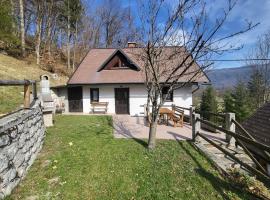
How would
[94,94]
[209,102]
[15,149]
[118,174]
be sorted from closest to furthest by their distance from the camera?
[15,149] < [118,174] < [94,94] < [209,102]

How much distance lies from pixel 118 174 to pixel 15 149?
2.16 m

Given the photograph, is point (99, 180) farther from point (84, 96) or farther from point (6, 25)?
point (6, 25)

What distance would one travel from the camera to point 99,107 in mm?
18641

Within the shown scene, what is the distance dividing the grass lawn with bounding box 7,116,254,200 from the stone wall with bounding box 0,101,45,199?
8.6 inches

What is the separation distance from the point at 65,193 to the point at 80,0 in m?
29.8

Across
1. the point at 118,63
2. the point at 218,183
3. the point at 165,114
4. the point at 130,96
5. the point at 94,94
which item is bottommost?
the point at 218,183

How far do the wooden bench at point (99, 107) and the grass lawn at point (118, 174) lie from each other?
10274mm

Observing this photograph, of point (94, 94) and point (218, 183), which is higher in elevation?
point (94, 94)

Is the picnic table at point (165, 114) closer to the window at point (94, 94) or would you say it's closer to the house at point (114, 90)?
the house at point (114, 90)

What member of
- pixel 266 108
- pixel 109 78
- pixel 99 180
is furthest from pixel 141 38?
pixel 109 78

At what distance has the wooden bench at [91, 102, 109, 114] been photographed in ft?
60.7

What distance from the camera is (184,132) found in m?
11.1

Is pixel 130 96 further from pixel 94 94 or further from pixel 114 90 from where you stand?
pixel 94 94

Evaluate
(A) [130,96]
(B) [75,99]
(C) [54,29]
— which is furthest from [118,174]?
(C) [54,29]
